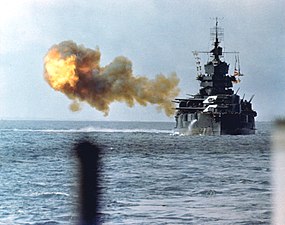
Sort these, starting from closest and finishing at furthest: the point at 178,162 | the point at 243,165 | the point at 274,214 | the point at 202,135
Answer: the point at 274,214
the point at 243,165
the point at 178,162
the point at 202,135

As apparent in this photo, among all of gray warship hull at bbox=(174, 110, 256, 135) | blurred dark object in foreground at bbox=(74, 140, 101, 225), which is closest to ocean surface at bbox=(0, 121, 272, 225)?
blurred dark object in foreground at bbox=(74, 140, 101, 225)

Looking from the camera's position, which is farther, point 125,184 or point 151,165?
point 151,165

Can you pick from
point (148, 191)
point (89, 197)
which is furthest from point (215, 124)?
point (89, 197)

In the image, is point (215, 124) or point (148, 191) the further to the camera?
point (215, 124)

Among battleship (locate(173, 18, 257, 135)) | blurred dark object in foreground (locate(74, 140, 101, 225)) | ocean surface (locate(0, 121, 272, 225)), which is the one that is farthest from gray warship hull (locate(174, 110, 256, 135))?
blurred dark object in foreground (locate(74, 140, 101, 225))

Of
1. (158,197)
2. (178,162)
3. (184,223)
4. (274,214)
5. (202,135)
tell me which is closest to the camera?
(184,223)

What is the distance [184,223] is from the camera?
84.2 ft

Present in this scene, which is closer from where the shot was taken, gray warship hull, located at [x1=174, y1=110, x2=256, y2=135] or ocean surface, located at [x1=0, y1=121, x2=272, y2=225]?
ocean surface, located at [x1=0, y1=121, x2=272, y2=225]

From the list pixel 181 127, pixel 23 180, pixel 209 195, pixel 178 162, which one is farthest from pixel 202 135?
pixel 209 195

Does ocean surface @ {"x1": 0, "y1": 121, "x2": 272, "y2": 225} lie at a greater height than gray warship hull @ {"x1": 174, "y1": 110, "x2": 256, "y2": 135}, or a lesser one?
lesser

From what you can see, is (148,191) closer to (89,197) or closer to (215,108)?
(89,197)

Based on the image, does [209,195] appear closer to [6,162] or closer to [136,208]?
[136,208]

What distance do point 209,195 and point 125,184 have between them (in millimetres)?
6867

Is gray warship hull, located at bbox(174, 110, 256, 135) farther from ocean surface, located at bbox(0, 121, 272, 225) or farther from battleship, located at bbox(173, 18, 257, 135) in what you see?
ocean surface, located at bbox(0, 121, 272, 225)
